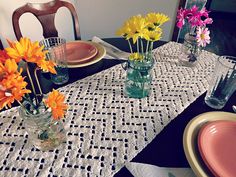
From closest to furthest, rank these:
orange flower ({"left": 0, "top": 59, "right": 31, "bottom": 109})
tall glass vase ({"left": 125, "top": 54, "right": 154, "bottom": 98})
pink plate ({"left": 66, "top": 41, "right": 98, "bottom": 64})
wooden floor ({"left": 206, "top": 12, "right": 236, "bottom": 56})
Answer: orange flower ({"left": 0, "top": 59, "right": 31, "bottom": 109}), tall glass vase ({"left": 125, "top": 54, "right": 154, "bottom": 98}), pink plate ({"left": 66, "top": 41, "right": 98, "bottom": 64}), wooden floor ({"left": 206, "top": 12, "right": 236, "bottom": 56})

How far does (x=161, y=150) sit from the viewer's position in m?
0.54

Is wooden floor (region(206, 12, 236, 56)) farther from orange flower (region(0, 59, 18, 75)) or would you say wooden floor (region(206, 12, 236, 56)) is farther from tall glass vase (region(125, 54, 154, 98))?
orange flower (region(0, 59, 18, 75))

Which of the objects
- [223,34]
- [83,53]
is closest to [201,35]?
[83,53]

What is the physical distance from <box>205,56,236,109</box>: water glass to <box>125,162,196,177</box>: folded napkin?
0.28m

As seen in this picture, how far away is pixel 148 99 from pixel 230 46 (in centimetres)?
255

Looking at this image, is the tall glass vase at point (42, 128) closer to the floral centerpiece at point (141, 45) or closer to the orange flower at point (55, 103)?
the orange flower at point (55, 103)

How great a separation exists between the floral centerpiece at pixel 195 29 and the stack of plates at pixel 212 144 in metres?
0.33

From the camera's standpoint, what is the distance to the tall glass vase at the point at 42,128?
485mm

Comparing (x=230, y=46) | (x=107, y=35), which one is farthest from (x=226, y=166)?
(x=230, y=46)

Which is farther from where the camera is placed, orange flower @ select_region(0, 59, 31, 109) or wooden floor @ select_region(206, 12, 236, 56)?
wooden floor @ select_region(206, 12, 236, 56)

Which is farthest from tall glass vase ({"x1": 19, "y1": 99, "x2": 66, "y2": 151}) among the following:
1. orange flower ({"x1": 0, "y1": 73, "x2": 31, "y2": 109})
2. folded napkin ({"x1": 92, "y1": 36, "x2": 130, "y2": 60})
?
folded napkin ({"x1": 92, "y1": 36, "x2": 130, "y2": 60})

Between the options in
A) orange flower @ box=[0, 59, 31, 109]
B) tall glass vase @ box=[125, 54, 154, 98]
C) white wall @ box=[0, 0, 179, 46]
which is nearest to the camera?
orange flower @ box=[0, 59, 31, 109]

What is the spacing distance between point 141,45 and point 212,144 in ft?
1.12

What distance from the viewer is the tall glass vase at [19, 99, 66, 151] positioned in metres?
0.49
